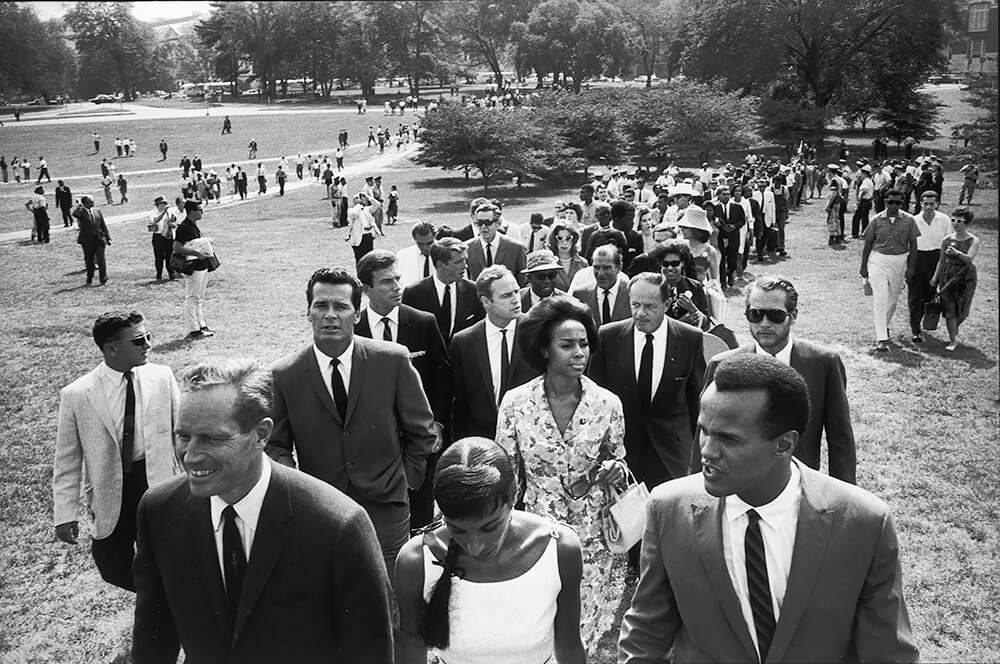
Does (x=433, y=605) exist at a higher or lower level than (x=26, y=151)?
lower

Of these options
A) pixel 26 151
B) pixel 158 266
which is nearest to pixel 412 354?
pixel 26 151

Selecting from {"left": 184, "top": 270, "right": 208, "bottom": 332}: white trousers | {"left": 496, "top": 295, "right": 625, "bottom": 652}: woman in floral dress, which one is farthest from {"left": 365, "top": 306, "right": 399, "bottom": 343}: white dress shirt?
{"left": 184, "top": 270, "right": 208, "bottom": 332}: white trousers

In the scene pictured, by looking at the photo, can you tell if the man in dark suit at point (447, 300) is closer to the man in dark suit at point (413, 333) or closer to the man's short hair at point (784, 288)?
the man in dark suit at point (413, 333)

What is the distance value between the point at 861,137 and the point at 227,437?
25573 millimetres

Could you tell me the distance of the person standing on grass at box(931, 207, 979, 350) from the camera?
10.0 meters

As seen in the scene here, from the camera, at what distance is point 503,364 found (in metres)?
5.08

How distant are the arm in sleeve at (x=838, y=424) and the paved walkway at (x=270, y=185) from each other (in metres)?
9.60

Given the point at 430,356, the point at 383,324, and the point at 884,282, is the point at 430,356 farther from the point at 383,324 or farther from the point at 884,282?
the point at 884,282

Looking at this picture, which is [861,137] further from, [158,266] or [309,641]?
[309,641]

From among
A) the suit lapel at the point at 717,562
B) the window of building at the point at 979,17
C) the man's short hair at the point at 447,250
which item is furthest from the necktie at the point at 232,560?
the window of building at the point at 979,17

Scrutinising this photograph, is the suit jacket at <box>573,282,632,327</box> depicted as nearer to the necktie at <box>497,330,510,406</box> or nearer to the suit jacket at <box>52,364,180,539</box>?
the necktie at <box>497,330,510,406</box>

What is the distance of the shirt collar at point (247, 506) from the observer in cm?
246

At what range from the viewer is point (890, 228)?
10.1 metres

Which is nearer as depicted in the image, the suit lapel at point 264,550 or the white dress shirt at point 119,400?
the suit lapel at point 264,550
